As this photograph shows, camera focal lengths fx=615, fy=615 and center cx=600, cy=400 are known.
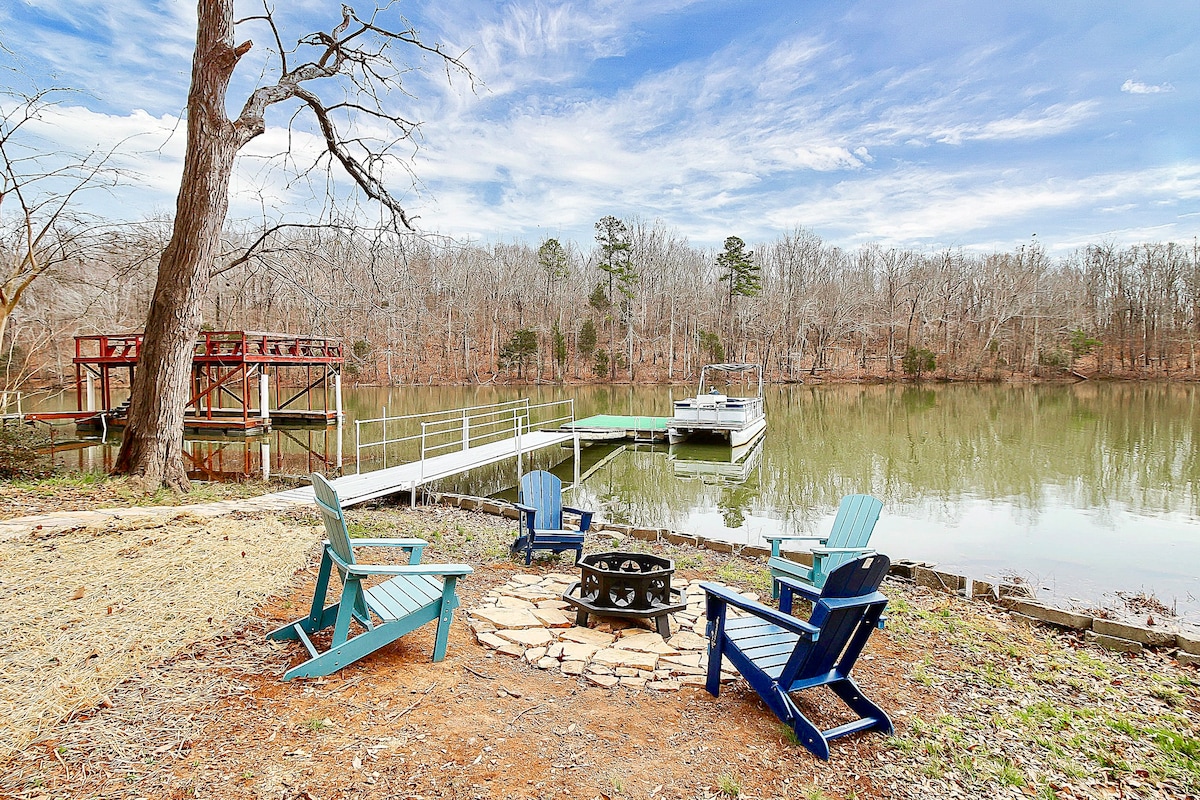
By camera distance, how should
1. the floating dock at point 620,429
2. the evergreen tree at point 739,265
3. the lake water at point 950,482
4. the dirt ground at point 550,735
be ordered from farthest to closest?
the evergreen tree at point 739,265 → the floating dock at point 620,429 → the lake water at point 950,482 → the dirt ground at point 550,735

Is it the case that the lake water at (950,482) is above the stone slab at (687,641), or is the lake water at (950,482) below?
below

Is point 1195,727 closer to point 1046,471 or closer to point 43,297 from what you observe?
point 1046,471

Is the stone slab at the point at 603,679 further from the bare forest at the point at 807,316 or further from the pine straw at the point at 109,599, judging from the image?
the bare forest at the point at 807,316

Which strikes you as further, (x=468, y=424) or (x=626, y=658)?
(x=468, y=424)

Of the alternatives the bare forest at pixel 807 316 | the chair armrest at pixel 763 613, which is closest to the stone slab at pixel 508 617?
the chair armrest at pixel 763 613

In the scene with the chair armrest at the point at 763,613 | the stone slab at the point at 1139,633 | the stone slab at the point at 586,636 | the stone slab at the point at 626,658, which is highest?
the chair armrest at the point at 763,613

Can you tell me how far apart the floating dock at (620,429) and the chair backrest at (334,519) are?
13.4 m

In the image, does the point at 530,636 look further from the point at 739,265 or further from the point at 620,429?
the point at 739,265

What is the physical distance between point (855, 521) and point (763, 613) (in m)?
2.01

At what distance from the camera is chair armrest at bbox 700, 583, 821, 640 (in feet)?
8.86

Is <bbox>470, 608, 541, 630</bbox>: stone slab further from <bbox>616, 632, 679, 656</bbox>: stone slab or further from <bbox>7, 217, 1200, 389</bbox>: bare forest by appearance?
<bbox>7, 217, 1200, 389</bbox>: bare forest

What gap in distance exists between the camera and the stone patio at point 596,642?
11.1 ft

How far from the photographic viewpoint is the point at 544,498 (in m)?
6.06

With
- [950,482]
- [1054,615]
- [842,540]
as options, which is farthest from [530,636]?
[950,482]
